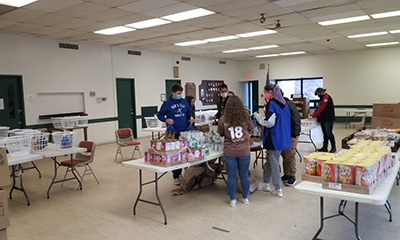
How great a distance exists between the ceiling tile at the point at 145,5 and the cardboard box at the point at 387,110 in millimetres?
4545

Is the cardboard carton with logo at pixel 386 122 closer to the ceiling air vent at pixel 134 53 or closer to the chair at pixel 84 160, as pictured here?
the chair at pixel 84 160

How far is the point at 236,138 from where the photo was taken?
3996 millimetres

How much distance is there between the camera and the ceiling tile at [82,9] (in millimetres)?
5456

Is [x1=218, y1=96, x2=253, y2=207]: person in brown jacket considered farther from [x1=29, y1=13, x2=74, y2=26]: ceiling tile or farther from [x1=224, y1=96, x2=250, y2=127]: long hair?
[x1=29, y1=13, x2=74, y2=26]: ceiling tile

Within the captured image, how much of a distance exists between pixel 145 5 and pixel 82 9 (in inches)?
47.0

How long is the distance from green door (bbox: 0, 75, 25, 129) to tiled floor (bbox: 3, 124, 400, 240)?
3306 millimetres

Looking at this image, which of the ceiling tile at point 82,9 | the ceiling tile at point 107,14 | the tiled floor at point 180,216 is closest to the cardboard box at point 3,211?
the tiled floor at point 180,216

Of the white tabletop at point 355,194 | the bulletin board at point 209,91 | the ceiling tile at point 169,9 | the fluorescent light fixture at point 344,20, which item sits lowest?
the white tabletop at point 355,194

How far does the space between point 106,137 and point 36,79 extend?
2.79 meters

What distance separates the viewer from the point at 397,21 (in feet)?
25.1

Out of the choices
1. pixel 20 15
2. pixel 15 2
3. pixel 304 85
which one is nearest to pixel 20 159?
pixel 15 2

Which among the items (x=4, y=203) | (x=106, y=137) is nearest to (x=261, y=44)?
(x=106, y=137)

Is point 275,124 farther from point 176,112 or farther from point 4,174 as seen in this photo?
point 4,174

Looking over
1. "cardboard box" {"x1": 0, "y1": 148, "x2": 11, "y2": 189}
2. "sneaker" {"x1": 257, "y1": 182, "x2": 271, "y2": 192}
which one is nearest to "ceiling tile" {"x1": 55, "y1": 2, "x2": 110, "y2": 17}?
"cardboard box" {"x1": 0, "y1": 148, "x2": 11, "y2": 189}
